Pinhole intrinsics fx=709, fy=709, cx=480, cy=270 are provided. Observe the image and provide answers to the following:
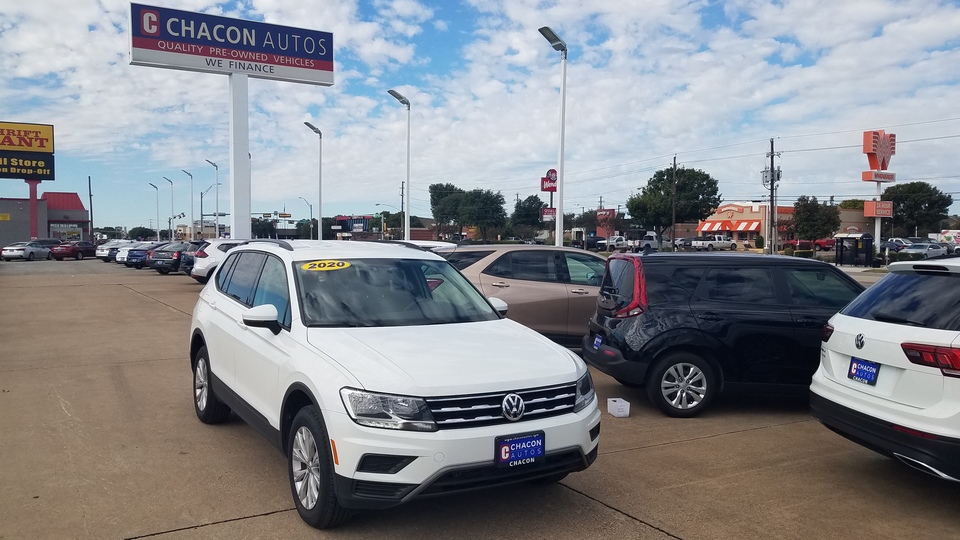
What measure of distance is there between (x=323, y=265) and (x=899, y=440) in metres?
4.06

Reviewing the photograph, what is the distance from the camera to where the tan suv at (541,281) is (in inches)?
387

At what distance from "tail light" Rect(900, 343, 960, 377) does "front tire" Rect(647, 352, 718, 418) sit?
259 centimetres

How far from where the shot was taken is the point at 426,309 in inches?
207

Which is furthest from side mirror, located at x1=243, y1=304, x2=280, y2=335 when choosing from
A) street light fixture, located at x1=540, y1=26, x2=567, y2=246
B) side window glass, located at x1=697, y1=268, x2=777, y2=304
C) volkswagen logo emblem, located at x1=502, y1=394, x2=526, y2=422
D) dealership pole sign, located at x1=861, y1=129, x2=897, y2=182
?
dealership pole sign, located at x1=861, y1=129, x2=897, y2=182

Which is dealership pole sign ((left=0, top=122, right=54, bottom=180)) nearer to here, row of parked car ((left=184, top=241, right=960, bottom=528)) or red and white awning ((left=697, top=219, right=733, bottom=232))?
row of parked car ((left=184, top=241, right=960, bottom=528))

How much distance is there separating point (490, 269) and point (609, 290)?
108 inches

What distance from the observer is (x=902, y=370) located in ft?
15.0

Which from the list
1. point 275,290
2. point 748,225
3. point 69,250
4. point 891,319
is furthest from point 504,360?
point 748,225

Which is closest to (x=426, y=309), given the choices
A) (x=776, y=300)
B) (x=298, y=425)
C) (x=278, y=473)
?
(x=298, y=425)

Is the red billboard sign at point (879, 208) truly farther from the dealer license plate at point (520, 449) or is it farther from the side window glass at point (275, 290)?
the dealer license plate at point (520, 449)

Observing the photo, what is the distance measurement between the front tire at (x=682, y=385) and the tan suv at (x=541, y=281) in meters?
2.82

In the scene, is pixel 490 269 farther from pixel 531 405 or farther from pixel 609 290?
pixel 531 405

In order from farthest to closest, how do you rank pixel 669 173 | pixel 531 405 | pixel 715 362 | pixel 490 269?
pixel 669 173
pixel 490 269
pixel 715 362
pixel 531 405

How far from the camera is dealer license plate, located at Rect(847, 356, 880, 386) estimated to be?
4.80 meters
